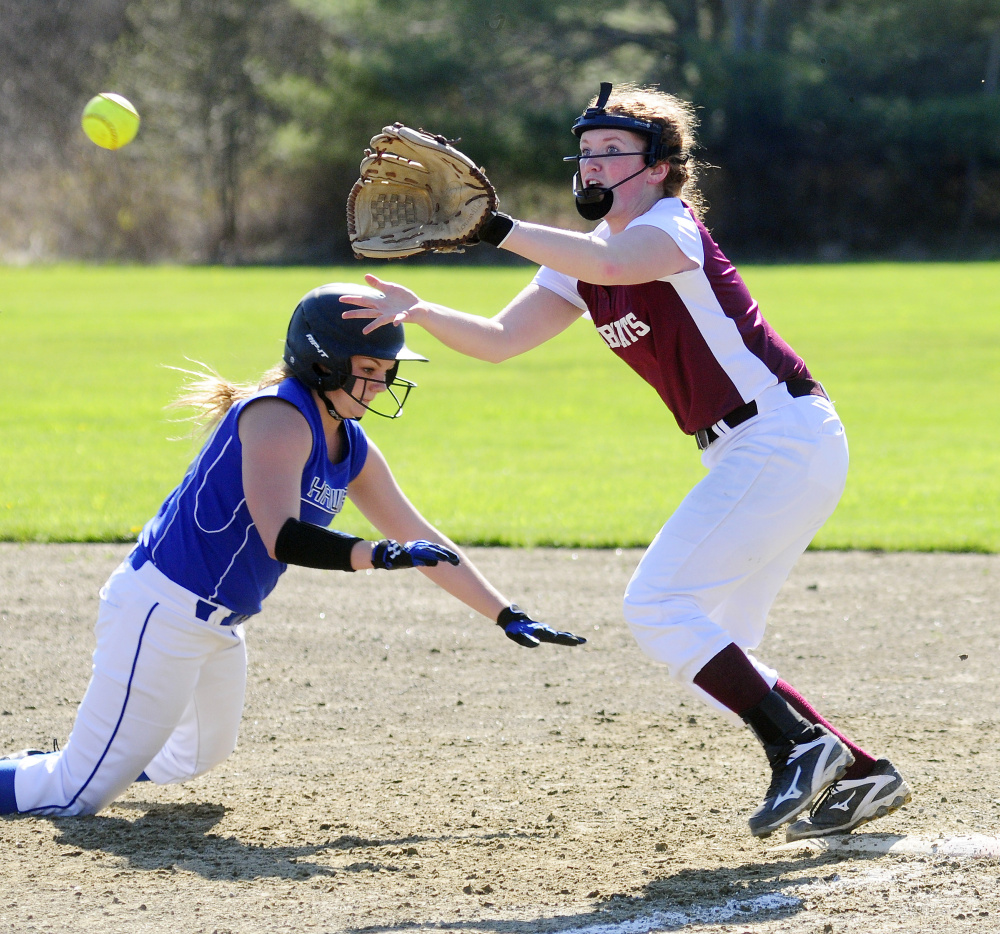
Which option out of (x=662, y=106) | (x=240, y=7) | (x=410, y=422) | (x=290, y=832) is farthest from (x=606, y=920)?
(x=240, y=7)

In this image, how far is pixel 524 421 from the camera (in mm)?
13367

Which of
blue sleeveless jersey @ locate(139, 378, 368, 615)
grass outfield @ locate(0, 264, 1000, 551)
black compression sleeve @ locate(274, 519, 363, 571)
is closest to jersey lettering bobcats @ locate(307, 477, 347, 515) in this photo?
blue sleeveless jersey @ locate(139, 378, 368, 615)

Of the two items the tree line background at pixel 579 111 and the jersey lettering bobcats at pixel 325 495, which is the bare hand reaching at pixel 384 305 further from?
the tree line background at pixel 579 111

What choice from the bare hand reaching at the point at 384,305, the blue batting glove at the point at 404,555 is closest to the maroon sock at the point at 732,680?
the blue batting glove at the point at 404,555

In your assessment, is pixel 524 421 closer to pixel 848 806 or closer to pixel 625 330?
pixel 625 330

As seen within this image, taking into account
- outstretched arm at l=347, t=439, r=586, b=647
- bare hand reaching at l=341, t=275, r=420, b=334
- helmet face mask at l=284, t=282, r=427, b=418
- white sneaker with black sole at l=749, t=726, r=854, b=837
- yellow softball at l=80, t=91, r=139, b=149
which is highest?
yellow softball at l=80, t=91, r=139, b=149

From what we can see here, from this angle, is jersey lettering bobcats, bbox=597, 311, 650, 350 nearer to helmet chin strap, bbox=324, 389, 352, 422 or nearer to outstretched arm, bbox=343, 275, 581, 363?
outstretched arm, bbox=343, 275, 581, 363

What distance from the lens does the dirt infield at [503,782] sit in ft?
10.9

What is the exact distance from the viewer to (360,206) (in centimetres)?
397

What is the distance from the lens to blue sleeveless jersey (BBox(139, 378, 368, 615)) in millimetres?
3838

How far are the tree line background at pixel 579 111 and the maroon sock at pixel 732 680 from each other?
33.7m

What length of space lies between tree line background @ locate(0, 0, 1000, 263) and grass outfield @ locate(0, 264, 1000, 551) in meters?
12.0

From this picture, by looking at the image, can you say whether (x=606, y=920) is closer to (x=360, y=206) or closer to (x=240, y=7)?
(x=360, y=206)

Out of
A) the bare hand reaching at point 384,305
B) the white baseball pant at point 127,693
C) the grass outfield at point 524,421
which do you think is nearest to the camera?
the bare hand reaching at point 384,305
